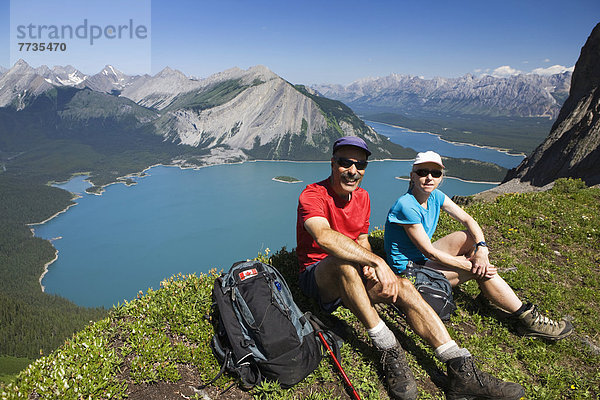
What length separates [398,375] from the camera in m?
4.63

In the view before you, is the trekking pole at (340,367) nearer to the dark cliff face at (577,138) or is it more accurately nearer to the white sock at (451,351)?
the white sock at (451,351)

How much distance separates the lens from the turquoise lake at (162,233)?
11344 centimetres

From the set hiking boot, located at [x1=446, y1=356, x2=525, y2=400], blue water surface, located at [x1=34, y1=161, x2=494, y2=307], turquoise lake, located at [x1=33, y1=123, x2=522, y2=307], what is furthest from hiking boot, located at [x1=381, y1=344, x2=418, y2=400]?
blue water surface, located at [x1=34, y1=161, x2=494, y2=307]

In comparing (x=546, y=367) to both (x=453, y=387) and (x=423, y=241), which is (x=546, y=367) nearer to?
(x=453, y=387)

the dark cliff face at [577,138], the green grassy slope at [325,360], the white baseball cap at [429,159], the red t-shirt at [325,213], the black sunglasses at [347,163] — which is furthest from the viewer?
the dark cliff face at [577,138]

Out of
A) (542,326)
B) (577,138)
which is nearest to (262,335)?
(542,326)

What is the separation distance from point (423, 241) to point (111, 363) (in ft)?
17.6

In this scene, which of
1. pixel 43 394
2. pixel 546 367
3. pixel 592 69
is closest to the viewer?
pixel 43 394

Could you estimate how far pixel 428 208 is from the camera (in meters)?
6.43

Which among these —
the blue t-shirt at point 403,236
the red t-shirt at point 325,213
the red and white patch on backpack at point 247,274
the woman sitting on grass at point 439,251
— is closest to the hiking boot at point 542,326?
the woman sitting on grass at point 439,251

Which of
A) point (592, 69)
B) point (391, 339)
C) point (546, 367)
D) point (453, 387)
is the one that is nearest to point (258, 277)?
point (391, 339)

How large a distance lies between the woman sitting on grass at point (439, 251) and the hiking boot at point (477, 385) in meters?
1.73

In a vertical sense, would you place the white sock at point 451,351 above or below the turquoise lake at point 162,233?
above

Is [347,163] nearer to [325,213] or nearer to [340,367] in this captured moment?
[325,213]
